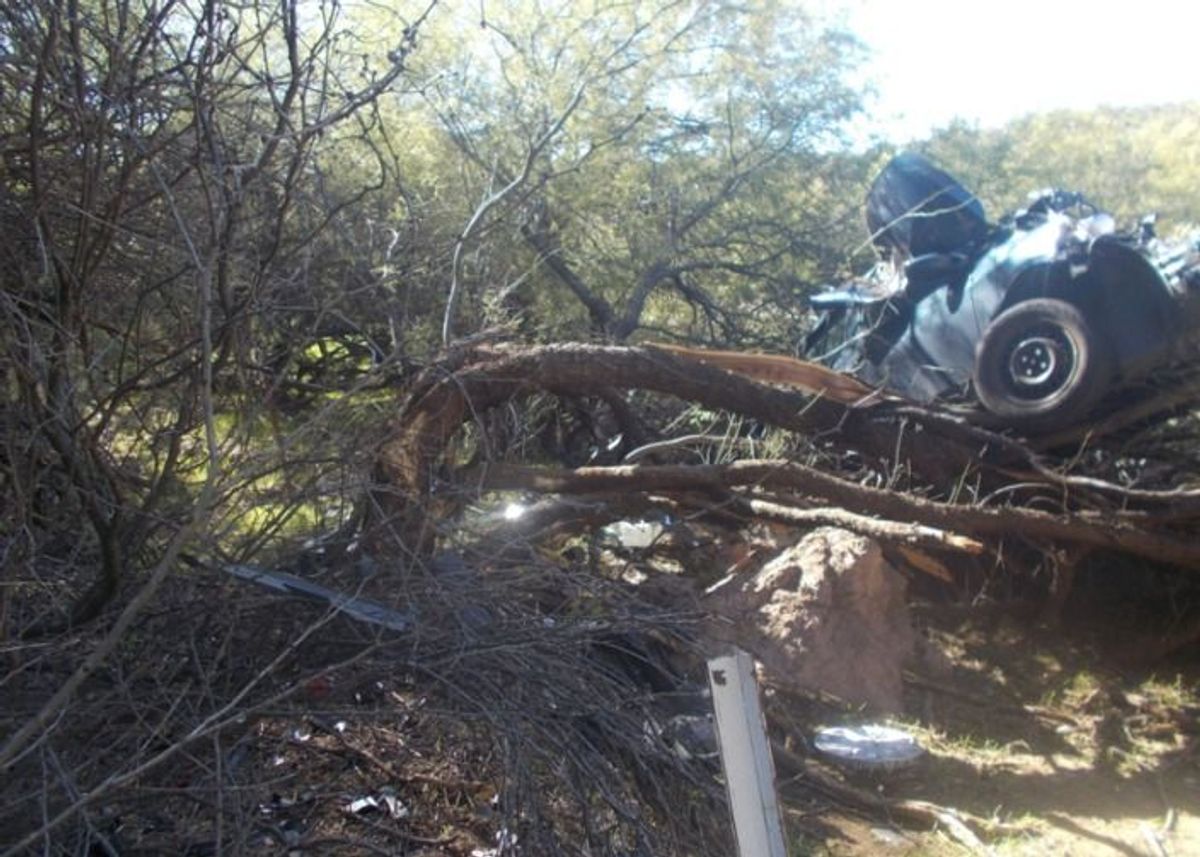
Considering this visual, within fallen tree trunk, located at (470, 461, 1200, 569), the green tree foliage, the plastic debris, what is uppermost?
the green tree foliage

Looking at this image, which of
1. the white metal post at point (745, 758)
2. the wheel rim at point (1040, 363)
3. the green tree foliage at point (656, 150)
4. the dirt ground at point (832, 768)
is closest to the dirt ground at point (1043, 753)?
the dirt ground at point (832, 768)

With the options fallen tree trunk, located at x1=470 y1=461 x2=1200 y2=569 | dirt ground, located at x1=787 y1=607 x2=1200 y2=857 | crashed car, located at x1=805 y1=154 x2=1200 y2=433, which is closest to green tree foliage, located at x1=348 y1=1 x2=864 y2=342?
crashed car, located at x1=805 y1=154 x2=1200 y2=433

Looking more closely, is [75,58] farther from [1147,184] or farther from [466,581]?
[1147,184]

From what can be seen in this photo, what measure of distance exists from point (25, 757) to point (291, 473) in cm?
111

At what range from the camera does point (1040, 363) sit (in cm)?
678

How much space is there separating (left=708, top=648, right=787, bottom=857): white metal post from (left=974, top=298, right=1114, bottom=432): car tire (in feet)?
15.9

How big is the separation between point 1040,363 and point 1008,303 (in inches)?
18.7

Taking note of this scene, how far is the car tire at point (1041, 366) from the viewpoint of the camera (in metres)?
6.59

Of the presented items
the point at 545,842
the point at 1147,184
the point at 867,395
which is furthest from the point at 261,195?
the point at 1147,184

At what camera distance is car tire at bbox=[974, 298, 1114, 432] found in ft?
21.6

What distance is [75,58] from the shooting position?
2926 millimetres

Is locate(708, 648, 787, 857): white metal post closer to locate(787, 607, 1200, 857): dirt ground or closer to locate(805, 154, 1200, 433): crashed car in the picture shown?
locate(787, 607, 1200, 857): dirt ground

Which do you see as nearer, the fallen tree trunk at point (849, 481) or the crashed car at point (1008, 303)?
the fallen tree trunk at point (849, 481)

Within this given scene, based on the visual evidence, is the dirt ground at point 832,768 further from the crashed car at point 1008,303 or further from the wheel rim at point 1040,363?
the wheel rim at point 1040,363
